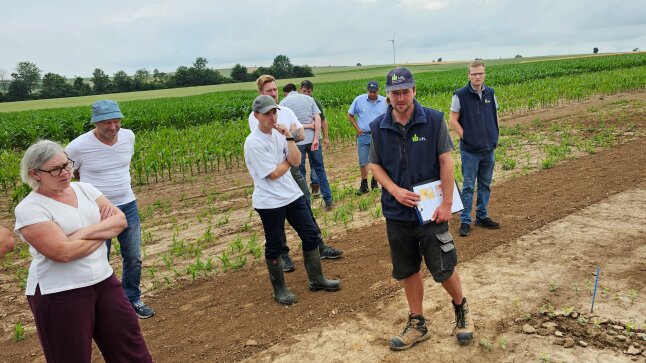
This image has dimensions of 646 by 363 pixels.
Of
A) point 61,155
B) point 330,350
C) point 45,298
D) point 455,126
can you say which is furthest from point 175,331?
point 455,126

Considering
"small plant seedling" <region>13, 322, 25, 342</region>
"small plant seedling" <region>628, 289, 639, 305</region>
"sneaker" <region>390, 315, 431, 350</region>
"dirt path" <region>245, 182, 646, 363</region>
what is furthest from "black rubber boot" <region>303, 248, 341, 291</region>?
"small plant seedling" <region>13, 322, 25, 342</region>

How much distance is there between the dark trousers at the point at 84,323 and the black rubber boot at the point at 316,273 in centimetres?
223

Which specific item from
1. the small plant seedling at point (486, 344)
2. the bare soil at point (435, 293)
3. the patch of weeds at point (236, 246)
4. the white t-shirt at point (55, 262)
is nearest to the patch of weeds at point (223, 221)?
the bare soil at point (435, 293)

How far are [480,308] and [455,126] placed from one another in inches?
104

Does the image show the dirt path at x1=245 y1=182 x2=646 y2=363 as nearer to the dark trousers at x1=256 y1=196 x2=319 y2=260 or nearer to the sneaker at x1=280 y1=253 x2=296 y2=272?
the dark trousers at x1=256 y1=196 x2=319 y2=260

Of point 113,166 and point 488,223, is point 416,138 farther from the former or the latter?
point 488,223

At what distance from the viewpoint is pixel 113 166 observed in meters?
4.94

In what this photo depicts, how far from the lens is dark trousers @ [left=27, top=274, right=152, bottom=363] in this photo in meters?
3.06

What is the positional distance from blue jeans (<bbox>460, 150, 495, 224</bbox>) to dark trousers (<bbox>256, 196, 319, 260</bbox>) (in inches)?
96.5

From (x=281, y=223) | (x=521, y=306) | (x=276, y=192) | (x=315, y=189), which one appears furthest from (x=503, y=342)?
(x=315, y=189)

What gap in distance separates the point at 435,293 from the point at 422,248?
1246 mm

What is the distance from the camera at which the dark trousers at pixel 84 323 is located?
3.06m

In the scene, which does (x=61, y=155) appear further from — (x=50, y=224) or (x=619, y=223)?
(x=619, y=223)

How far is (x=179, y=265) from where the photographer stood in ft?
21.8
